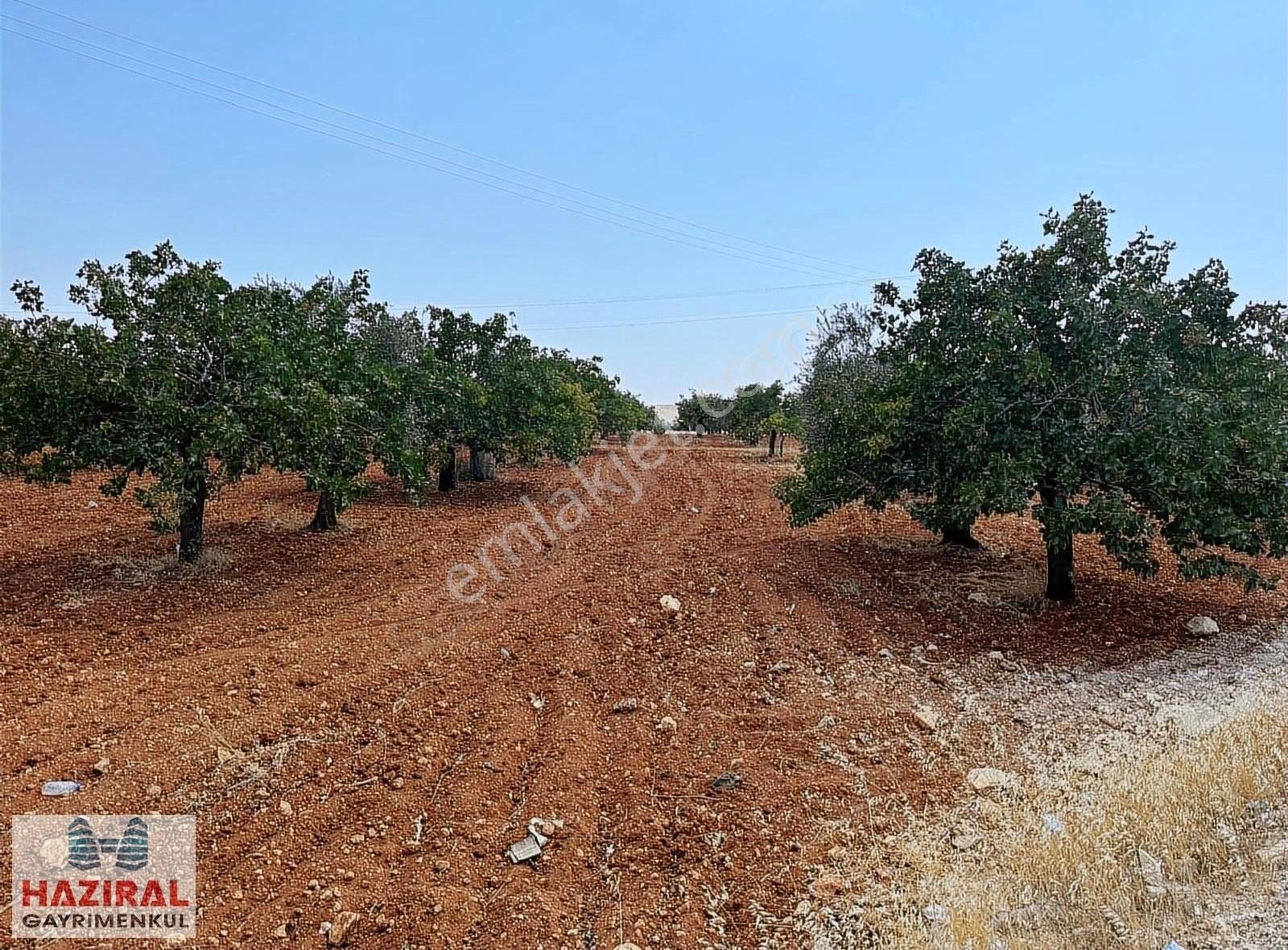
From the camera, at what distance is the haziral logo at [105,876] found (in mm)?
2818

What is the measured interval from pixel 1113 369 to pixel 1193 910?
4.18 metres

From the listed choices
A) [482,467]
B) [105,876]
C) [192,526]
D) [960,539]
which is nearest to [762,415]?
[482,467]

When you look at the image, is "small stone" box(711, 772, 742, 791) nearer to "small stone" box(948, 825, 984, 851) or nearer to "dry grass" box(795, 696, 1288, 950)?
"dry grass" box(795, 696, 1288, 950)

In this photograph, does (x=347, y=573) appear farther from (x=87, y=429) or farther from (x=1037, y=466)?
(x=1037, y=466)

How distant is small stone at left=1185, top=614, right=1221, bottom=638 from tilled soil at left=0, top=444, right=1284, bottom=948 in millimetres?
92

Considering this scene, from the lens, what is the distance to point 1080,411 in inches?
239

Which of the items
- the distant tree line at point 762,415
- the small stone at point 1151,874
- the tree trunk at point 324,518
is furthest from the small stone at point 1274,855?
the distant tree line at point 762,415

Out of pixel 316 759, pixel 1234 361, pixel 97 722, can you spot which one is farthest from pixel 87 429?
pixel 1234 361

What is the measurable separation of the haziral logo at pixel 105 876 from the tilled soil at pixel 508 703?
0.30 ft

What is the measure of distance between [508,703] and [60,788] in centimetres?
239

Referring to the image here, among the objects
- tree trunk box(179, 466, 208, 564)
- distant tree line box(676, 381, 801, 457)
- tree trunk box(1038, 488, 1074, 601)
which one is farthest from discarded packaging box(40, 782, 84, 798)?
distant tree line box(676, 381, 801, 457)

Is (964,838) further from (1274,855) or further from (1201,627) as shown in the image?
(1201,627)

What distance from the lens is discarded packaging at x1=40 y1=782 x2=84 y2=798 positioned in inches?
139

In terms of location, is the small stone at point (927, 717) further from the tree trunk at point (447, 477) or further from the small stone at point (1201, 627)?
the tree trunk at point (447, 477)
